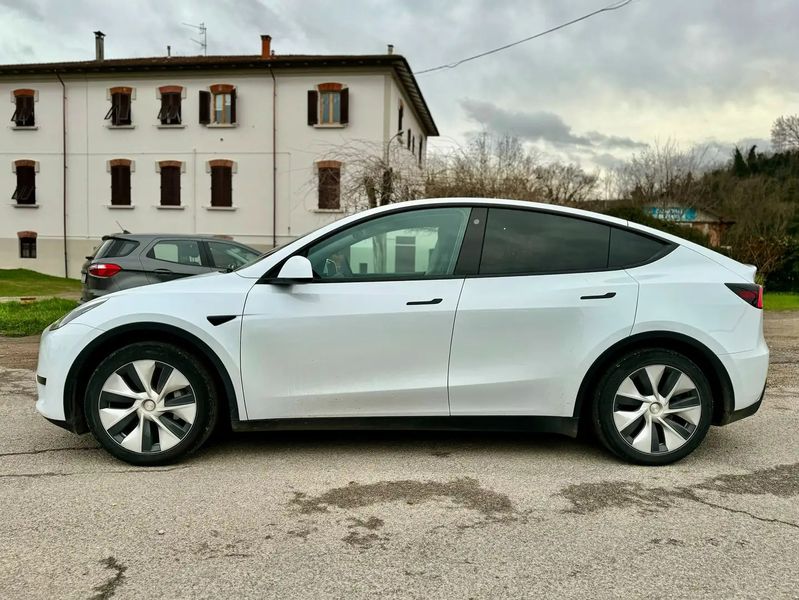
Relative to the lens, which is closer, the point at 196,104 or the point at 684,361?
the point at 684,361

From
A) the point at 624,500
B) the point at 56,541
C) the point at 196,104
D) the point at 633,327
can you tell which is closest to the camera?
the point at 56,541

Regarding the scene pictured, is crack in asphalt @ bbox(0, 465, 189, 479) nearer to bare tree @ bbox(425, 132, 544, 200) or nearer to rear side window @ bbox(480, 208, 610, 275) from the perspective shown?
rear side window @ bbox(480, 208, 610, 275)

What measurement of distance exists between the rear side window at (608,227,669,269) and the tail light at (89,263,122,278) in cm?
738

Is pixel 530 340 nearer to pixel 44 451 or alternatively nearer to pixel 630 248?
pixel 630 248

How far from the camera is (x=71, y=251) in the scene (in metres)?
27.8

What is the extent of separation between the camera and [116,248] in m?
9.31

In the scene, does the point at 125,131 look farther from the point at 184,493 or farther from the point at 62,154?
the point at 184,493

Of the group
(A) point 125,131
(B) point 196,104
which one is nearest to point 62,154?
(A) point 125,131

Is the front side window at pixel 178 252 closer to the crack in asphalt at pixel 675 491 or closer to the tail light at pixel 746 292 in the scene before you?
the crack in asphalt at pixel 675 491

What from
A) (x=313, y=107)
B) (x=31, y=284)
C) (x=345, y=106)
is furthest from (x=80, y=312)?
(x=313, y=107)

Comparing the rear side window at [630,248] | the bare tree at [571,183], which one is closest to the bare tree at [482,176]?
the bare tree at [571,183]

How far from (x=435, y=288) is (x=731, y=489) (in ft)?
6.67

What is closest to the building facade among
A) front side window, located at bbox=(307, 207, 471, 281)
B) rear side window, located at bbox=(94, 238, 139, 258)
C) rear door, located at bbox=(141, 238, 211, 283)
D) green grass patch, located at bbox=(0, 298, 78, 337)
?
green grass patch, located at bbox=(0, 298, 78, 337)

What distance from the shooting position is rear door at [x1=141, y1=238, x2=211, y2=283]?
930 centimetres
